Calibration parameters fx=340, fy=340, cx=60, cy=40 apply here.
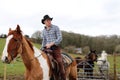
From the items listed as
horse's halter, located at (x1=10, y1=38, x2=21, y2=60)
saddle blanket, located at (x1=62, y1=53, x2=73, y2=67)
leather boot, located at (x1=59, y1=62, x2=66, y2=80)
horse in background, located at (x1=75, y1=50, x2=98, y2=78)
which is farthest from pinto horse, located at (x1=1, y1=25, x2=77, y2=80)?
horse in background, located at (x1=75, y1=50, x2=98, y2=78)

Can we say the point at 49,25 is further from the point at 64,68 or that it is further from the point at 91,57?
the point at 91,57

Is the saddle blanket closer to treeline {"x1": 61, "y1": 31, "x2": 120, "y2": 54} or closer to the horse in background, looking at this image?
the horse in background

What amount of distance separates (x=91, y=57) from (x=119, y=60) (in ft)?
6.31

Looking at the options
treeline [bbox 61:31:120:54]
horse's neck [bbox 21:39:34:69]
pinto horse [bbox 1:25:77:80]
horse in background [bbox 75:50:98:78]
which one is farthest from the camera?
treeline [bbox 61:31:120:54]

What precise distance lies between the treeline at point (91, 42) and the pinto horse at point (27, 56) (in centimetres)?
3190

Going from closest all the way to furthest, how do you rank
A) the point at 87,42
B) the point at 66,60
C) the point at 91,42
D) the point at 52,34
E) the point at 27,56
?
the point at 27,56
the point at 52,34
the point at 66,60
the point at 91,42
the point at 87,42

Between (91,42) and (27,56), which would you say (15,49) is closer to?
(27,56)

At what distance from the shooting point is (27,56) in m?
7.07

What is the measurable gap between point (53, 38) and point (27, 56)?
899 millimetres

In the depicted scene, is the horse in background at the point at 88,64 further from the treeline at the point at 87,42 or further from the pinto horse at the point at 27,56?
the treeline at the point at 87,42

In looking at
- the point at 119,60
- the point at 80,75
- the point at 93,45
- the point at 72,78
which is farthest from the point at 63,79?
the point at 93,45

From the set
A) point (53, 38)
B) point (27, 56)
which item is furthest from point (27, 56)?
point (53, 38)

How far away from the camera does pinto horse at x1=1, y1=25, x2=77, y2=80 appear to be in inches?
259

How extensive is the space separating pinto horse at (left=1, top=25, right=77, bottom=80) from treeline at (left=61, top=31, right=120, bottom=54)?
105 feet
